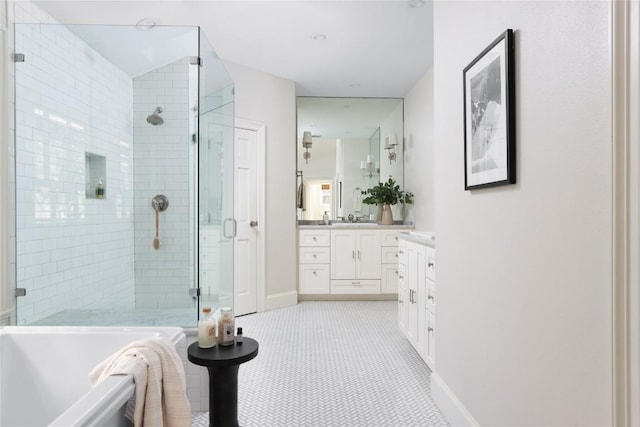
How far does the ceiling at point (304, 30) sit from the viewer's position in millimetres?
2955

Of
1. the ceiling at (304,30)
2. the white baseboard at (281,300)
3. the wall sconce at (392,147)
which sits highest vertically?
the ceiling at (304,30)

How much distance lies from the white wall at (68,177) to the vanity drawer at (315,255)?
239cm

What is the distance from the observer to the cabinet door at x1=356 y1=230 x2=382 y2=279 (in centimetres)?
498

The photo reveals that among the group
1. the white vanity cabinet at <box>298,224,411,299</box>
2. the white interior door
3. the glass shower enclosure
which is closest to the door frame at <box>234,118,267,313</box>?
the white interior door

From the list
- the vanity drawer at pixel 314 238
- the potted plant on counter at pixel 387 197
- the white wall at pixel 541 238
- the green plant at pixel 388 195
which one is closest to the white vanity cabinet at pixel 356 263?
the vanity drawer at pixel 314 238

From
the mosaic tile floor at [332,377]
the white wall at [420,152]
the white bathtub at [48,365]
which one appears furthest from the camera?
the white wall at [420,152]

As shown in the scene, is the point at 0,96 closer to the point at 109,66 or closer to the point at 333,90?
the point at 109,66

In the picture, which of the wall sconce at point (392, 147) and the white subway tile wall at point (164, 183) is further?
the wall sconce at point (392, 147)

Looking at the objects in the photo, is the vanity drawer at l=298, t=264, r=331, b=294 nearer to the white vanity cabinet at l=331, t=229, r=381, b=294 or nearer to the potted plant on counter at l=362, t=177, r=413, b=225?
the white vanity cabinet at l=331, t=229, r=381, b=294

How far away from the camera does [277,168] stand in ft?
15.3

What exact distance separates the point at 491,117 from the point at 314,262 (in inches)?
141

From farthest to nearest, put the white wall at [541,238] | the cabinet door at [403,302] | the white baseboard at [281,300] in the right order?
the white baseboard at [281,300]
the cabinet door at [403,302]
the white wall at [541,238]

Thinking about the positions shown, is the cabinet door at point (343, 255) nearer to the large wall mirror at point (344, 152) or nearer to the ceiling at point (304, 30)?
the large wall mirror at point (344, 152)

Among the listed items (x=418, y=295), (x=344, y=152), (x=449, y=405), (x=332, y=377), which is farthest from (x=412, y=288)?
(x=344, y=152)
